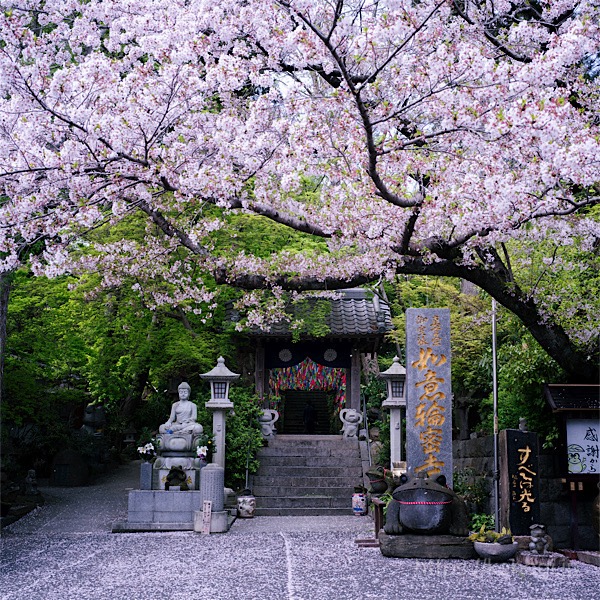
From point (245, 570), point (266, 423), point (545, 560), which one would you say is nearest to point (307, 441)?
point (266, 423)

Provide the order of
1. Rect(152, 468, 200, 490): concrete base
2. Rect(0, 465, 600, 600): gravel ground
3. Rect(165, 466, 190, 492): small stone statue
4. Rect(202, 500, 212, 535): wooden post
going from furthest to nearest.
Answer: Rect(152, 468, 200, 490): concrete base, Rect(165, 466, 190, 492): small stone statue, Rect(202, 500, 212, 535): wooden post, Rect(0, 465, 600, 600): gravel ground

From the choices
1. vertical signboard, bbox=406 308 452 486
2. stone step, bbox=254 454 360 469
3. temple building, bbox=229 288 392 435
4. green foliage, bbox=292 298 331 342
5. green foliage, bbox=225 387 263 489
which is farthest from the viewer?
temple building, bbox=229 288 392 435

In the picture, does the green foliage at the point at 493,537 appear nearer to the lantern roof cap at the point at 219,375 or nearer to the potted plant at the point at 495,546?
the potted plant at the point at 495,546

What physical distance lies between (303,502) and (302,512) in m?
0.31

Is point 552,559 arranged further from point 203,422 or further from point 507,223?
point 203,422

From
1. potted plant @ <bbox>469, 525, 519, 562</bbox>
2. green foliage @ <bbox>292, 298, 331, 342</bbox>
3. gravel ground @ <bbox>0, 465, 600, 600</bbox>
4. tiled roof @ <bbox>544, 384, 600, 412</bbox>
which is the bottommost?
gravel ground @ <bbox>0, 465, 600, 600</bbox>

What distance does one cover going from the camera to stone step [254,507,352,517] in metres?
13.7

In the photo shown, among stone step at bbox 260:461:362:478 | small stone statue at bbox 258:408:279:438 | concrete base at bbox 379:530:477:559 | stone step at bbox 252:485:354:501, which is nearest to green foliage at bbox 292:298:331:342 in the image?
small stone statue at bbox 258:408:279:438

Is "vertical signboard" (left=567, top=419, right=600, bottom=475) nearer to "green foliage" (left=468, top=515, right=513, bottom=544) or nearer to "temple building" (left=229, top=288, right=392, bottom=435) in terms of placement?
"green foliage" (left=468, top=515, right=513, bottom=544)

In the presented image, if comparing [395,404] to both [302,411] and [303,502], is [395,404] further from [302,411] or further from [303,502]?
[302,411]

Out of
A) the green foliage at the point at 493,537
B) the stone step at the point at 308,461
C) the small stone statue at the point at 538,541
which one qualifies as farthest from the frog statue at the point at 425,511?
the stone step at the point at 308,461

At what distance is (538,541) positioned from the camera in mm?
8180

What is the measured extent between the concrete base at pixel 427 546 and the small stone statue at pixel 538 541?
2.25 ft

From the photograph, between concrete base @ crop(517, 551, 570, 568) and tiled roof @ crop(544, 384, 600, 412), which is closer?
concrete base @ crop(517, 551, 570, 568)
